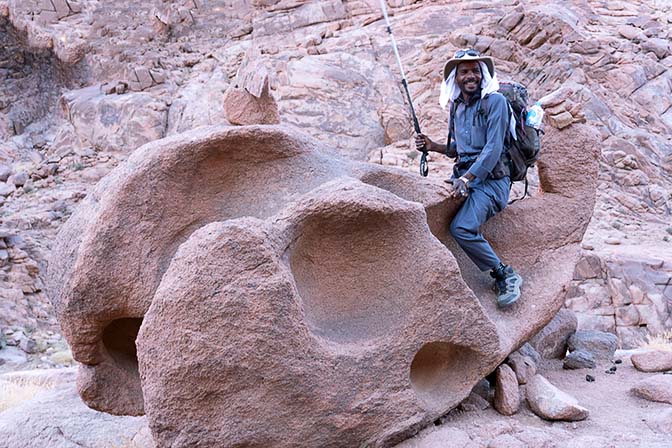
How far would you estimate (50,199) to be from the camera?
50.1 feet

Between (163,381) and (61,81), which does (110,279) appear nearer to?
(163,381)

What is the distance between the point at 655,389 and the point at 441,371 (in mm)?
1438

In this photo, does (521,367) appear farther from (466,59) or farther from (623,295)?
(623,295)

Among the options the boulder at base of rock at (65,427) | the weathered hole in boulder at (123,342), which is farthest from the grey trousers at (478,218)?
the boulder at base of rock at (65,427)

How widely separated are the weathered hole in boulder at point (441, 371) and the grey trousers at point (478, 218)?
680mm

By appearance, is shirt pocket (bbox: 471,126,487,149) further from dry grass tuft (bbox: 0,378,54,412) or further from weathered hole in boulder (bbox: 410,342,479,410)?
dry grass tuft (bbox: 0,378,54,412)

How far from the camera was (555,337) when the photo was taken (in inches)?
206

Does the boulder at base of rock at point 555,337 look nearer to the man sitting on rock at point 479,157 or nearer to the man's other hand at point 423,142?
the man sitting on rock at point 479,157

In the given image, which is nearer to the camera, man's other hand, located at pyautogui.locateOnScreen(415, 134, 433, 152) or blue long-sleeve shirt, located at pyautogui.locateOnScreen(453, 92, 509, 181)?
blue long-sleeve shirt, located at pyautogui.locateOnScreen(453, 92, 509, 181)

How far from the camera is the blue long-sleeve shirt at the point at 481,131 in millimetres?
4109

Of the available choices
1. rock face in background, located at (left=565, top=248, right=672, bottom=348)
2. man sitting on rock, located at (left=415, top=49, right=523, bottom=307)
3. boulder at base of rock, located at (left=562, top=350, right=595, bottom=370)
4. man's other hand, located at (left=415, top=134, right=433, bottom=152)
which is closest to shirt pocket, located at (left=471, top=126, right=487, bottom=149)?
man sitting on rock, located at (left=415, top=49, right=523, bottom=307)

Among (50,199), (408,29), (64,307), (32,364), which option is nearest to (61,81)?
(50,199)

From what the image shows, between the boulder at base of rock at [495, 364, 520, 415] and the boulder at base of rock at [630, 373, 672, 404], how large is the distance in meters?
0.84

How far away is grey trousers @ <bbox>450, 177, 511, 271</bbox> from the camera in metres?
4.19
